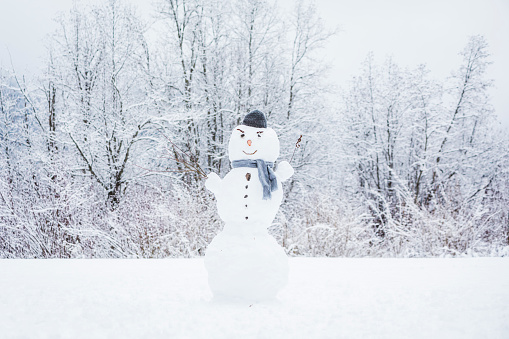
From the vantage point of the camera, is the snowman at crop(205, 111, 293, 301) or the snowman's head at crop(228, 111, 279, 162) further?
the snowman's head at crop(228, 111, 279, 162)

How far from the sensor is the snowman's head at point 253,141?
7.80ft

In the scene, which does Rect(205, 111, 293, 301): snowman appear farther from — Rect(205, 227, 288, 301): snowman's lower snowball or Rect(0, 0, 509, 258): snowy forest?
Rect(0, 0, 509, 258): snowy forest

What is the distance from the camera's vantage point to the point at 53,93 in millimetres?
9805

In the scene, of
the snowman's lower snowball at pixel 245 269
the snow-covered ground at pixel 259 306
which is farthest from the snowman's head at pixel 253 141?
the snow-covered ground at pixel 259 306

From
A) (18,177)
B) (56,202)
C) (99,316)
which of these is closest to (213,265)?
(99,316)

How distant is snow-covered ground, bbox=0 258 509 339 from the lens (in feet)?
5.23

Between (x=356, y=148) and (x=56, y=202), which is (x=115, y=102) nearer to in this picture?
(x=56, y=202)

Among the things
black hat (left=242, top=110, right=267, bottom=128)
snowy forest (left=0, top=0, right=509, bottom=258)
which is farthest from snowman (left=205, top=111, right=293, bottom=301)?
snowy forest (left=0, top=0, right=509, bottom=258)

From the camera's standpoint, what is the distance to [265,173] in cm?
229

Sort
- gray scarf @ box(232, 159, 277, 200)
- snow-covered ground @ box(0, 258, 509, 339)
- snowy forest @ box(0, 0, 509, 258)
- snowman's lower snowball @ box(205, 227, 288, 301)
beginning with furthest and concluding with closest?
1. snowy forest @ box(0, 0, 509, 258)
2. gray scarf @ box(232, 159, 277, 200)
3. snowman's lower snowball @ box(205, 227, 288, 301)
4. snow-covered ground @ box(0, 258, 509, 339)

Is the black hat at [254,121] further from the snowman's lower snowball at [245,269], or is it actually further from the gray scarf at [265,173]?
the snowman's lower snowball at [245,269]

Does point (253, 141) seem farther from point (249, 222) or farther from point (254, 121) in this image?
point (249, 222)

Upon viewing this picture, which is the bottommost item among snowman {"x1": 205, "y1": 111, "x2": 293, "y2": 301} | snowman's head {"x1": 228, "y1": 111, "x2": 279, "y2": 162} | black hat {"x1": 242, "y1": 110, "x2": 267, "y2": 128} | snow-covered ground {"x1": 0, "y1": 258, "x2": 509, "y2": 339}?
snow-covered ground {"x1": 0, "y1": 258, "x2": 509, "y2": 339}

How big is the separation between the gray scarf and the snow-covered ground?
0.70 meters
